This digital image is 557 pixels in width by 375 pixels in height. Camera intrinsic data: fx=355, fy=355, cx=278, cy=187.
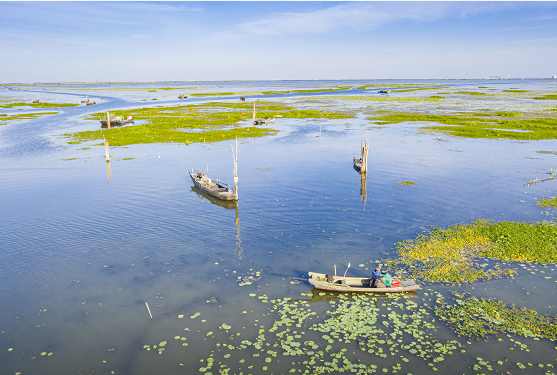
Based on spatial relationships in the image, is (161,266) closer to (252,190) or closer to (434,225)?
(252,190)

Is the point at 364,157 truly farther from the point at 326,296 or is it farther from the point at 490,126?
the point at 490,126

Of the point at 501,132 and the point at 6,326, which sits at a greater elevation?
the point at 501,132

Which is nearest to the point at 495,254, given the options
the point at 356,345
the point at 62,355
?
the point at 356,345

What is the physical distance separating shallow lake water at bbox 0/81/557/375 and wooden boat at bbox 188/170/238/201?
2.97ft

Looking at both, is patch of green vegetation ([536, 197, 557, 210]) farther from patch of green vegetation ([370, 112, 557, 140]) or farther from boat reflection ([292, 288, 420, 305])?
patch of green vegetation ([370, 112, 557, 140])

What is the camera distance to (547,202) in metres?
34.9

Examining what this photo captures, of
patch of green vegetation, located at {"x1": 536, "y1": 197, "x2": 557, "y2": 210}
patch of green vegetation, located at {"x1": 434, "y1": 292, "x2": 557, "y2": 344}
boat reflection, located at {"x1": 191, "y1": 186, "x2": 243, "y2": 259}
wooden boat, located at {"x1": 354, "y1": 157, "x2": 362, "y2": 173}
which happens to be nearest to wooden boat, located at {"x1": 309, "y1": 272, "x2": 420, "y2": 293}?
patch of green vegetation, located at {"x1": 434, "y1": 292, "x2": 557, "y2": 344}

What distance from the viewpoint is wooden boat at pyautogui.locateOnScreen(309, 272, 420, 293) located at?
2127cm

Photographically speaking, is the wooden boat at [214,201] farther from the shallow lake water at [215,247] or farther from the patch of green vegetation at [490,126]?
the patch of green vegetation at [490,126]

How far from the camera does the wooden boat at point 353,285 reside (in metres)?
21.3

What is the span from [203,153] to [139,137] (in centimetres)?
2216

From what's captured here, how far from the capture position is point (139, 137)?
244ft

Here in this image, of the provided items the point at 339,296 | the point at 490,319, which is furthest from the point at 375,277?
the point at 490,319

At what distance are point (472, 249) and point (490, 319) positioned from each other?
8.36 metres
